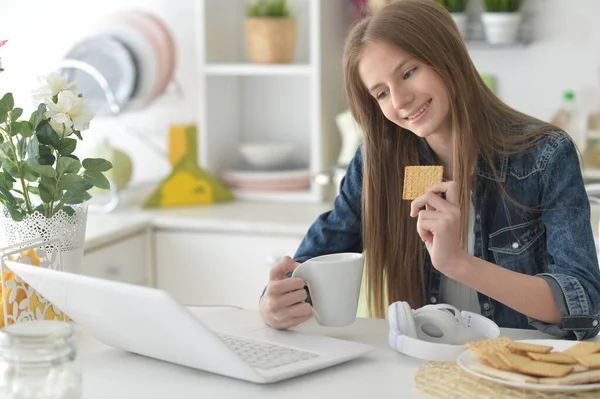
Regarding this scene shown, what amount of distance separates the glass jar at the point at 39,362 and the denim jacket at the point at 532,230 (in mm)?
719

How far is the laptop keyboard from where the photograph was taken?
1.30 metres

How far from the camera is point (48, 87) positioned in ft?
4.89

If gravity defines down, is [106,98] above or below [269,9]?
below

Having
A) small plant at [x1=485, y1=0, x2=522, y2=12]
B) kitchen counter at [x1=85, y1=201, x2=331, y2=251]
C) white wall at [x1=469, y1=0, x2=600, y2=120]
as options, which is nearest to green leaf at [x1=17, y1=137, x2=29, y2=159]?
kitchen counter at [x1=85, y1=201, x2=331, y2=251]

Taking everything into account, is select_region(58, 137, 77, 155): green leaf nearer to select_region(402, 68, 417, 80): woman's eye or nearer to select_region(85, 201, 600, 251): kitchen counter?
select_region(402, 68, 417, 80): woman's eye

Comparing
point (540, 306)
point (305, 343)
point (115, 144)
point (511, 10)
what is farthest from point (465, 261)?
point (115, 144)

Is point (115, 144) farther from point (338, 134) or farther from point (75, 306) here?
point (75, 306)

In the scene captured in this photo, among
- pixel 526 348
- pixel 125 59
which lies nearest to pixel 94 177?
pixel 526 348

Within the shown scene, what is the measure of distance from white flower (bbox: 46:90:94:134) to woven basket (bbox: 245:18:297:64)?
1649 millimetres

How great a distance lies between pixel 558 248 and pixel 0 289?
863 mm

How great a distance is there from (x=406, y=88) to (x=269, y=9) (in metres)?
1.53

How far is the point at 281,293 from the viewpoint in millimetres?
1481

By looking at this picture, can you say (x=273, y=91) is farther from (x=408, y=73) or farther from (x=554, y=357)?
(x=554, y=357)

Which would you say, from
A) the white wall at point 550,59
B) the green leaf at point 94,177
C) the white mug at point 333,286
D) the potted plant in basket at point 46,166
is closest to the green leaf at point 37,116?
the potted plant in basket at point 46,166
